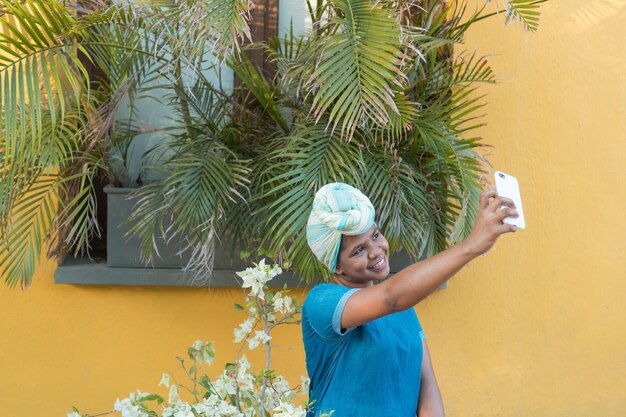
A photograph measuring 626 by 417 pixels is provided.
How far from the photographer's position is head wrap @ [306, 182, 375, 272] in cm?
228

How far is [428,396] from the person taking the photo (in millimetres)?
2475

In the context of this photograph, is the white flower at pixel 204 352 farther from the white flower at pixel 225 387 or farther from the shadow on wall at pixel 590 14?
the shadow on wall at pixel 590 14

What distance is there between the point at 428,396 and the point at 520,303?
1913 mm

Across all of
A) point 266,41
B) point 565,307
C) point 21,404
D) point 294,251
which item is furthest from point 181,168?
point 565,307

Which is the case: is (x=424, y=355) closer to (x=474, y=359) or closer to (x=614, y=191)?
(x=474, y=359)

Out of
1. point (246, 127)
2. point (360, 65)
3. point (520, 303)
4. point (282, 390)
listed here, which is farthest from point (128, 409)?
point (520, 303)

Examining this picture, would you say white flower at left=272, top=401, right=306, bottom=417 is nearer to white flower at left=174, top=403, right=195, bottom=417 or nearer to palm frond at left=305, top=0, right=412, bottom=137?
white flower at left=174, top=403, right=195, bottom=417

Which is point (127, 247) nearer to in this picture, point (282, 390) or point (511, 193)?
point (282, 390)

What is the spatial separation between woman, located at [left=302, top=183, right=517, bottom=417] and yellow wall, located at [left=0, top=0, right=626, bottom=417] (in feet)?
5.65

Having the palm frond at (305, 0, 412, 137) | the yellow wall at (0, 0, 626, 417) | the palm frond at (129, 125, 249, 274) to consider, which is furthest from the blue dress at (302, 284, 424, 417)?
the yellow wall at (0, 0, 626, 417)

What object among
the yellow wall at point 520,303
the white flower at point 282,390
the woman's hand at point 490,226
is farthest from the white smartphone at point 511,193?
the yellow wall at point 520,303

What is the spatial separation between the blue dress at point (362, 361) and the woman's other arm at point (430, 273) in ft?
0.25

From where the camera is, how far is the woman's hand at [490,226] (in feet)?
6.48

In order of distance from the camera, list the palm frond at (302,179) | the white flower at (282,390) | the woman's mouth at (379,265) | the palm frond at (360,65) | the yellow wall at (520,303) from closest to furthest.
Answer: the woman's mouth at (379,265) < the white flower at (282,390) < the palm frond at (360,65) < the palm frond at (302,179) < the yellow wall at (520,303)
